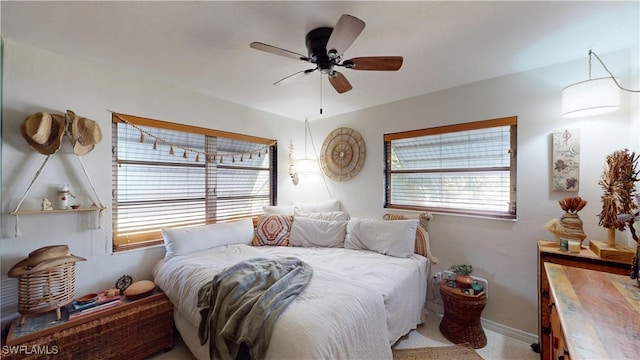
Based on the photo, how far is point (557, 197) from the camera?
207cm

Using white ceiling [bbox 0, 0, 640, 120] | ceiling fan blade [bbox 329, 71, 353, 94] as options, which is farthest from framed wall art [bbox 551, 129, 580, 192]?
ceiling fan blade [bbox 329, 71, 353, 94]

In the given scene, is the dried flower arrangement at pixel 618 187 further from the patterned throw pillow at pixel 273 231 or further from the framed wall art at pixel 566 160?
the patterned throw pillow at pixel 273 231

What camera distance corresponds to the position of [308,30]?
1631 millimetres

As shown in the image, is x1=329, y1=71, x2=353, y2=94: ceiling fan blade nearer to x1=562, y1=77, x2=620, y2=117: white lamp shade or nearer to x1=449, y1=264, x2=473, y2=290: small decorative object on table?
x1=562, y1=77, x2=620, y2=117: white lamp shade

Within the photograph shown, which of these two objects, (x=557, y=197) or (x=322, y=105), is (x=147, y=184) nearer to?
(x=322, y=105)

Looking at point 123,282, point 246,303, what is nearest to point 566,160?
point 246,303

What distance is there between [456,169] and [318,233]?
5.69 ft

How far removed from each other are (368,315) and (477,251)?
157cm

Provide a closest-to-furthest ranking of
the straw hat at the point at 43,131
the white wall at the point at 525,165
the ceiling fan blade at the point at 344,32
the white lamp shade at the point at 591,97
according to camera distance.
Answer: the ceiling fan blade at the point at 344,32 → the white lamp shade at the point at 591,97 → the straw hat at the point at 43,131 → the white wall at the point at 525,165

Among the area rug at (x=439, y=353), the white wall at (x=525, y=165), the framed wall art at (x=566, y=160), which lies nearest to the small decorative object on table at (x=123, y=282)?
the area rug at (x=439, y=353)

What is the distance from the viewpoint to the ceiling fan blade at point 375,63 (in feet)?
5.11

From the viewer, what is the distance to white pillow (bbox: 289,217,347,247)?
2.87 metres

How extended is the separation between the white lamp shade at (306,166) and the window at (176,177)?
0.54m

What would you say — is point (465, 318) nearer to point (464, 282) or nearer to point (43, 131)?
point (464, 282)
